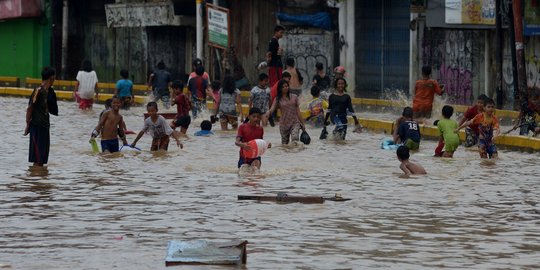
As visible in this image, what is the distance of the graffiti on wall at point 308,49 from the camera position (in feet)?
131

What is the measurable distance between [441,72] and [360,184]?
17.7 metres

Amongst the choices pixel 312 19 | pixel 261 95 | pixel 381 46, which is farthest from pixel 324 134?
pixel 312 19

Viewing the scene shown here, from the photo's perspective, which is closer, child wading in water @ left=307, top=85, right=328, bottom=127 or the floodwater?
the floodwater

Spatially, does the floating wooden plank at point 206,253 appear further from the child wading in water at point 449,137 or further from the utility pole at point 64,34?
the utility pole at point 64,34

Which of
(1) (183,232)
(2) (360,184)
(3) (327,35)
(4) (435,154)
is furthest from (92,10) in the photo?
(1) (183,232)

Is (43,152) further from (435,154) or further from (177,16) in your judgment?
(177,16)

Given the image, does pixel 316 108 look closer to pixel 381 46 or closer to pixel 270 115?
pixel 270 115

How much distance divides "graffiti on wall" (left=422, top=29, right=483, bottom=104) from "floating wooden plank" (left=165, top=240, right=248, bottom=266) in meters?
22.6

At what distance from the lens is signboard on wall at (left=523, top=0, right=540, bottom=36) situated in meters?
30.5

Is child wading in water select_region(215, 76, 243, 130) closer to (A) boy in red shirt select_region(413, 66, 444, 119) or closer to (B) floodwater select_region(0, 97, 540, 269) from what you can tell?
(A) boy in red shirt select_region(413, 66, 444, 119)

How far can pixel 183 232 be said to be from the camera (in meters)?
13.2

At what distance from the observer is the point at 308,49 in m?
40.3

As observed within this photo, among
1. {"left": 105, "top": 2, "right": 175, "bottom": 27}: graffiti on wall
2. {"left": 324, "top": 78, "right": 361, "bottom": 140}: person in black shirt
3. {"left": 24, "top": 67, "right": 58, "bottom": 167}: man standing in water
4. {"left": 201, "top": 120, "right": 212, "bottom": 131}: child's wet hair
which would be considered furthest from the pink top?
{"left": 105, "top": 2, "right": 175, "bottom": 27}: graffiti on wall

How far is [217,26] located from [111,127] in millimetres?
16536
